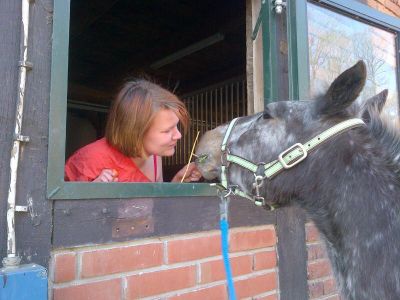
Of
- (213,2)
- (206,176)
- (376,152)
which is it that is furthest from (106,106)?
(376,152)

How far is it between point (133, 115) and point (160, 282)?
0.86 meters

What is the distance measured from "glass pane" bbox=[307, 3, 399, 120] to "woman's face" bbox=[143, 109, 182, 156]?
2.86ft

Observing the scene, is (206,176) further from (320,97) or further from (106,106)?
(106,106)

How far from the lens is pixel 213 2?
3691 mm

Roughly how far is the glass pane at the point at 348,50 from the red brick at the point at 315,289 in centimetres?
118

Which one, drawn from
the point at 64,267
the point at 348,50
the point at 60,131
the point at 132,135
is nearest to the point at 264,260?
the point at 132,135

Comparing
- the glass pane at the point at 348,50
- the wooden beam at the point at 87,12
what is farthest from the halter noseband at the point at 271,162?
the wooden beam at the point at 87,12

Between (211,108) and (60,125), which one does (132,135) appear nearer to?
(60,125)

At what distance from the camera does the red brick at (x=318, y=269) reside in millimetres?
2584

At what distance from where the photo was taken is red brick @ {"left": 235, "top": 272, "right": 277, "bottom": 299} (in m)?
2.21

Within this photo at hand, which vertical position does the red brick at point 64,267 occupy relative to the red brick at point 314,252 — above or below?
above

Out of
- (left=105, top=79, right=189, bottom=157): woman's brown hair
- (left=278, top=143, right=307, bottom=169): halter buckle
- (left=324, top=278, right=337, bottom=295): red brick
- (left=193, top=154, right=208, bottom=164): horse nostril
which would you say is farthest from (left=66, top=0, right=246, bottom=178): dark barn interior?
(left=278, top=143, right=307, bottom=169): halter buckle

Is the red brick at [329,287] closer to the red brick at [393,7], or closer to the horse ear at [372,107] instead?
the horse ear at [372,107]

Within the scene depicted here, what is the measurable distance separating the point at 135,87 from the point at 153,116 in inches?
7.9
